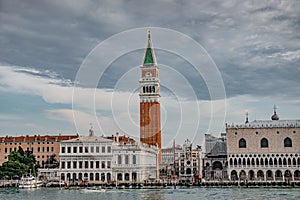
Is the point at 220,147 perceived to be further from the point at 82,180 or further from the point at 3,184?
the point at 3,184

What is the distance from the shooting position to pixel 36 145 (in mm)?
89062

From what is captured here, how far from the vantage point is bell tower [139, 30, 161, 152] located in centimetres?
8831

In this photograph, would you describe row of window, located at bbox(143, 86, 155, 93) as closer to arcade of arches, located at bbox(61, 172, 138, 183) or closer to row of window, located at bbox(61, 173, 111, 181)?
arcade of arches, located at bbox(61, 172, 138, 183)

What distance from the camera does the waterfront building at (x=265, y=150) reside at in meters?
71.2

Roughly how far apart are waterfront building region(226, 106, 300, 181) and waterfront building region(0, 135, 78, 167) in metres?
32.4

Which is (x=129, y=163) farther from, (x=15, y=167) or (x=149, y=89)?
(x=149, y=89)

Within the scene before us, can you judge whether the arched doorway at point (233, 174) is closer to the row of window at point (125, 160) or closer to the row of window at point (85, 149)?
the row of window at point (125, 160)

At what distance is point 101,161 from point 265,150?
26632 millimetres

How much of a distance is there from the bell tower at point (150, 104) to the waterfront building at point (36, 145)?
13995mm

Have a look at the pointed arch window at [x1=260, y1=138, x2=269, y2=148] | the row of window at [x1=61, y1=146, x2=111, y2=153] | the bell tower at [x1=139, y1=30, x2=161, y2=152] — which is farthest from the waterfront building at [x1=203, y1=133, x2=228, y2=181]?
the row of window at [x1=61, y1=146, x2=111, y2=153]

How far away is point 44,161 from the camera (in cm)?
8762

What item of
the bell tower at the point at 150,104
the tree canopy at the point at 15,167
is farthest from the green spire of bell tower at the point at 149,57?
the tree canopy at the point at 15,167

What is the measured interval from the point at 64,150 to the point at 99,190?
15541 millimetres

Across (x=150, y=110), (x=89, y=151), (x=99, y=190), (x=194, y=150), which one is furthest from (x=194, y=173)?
(x=99, y=190)
